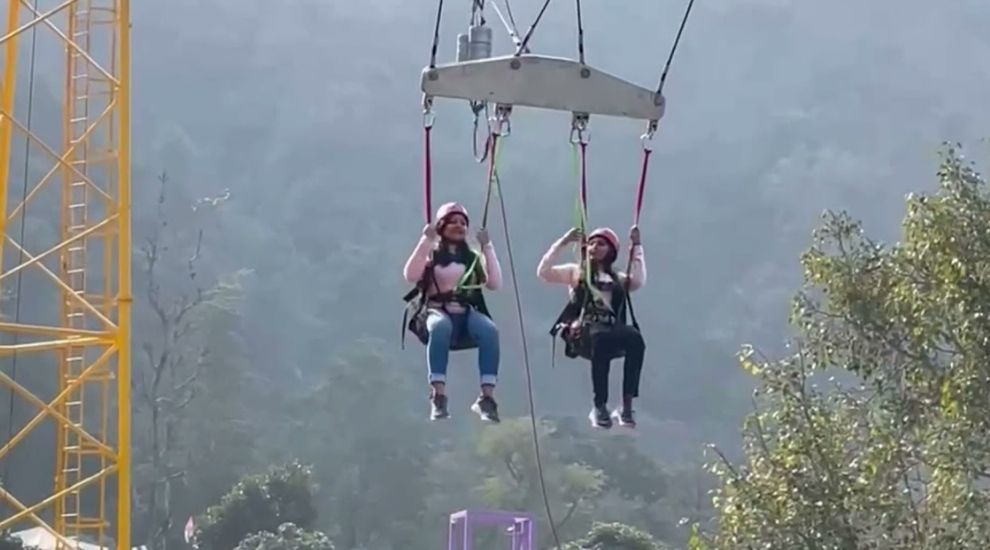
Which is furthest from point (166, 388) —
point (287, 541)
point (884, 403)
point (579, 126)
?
point (579, 126)

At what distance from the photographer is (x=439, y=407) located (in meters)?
8.12

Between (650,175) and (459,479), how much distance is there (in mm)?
31172

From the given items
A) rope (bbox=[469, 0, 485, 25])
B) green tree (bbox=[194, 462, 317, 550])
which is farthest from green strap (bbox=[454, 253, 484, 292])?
green tree (bbox=[194, 462, 317, 550])

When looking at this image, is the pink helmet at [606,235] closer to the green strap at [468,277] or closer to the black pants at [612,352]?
the black pants at [612,352]

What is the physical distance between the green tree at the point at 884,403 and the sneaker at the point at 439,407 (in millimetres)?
2917

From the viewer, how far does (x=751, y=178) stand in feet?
235

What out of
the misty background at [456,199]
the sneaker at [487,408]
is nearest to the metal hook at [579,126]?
the sneaker at [487,408]

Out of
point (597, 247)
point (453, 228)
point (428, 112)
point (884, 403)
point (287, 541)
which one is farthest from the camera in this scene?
point (287, 541)

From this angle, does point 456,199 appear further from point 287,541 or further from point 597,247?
point 597,247

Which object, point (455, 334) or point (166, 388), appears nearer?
point (455, 334)

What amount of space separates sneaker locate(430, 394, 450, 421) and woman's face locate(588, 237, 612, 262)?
876 millimetres

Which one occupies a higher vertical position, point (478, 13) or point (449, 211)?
point (478, 13)

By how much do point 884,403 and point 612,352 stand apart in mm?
2992

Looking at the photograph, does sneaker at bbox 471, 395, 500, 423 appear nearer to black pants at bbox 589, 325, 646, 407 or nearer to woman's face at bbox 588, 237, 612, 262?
black pants at bbox 589, 325, 646, 407
